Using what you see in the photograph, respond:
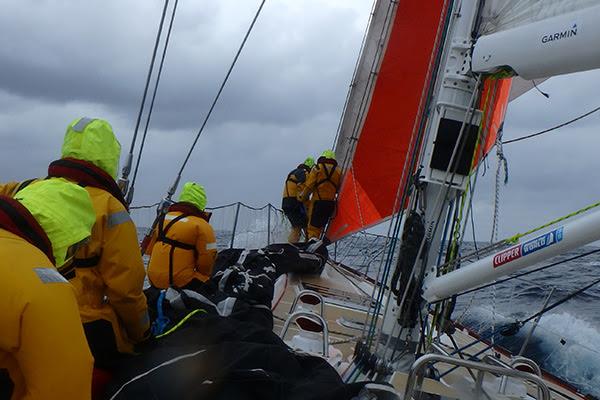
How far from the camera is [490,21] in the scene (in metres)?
2.49

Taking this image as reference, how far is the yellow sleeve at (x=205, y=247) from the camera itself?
3.77 m

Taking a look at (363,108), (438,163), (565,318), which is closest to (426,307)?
(438,163)

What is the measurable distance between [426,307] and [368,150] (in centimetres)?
317

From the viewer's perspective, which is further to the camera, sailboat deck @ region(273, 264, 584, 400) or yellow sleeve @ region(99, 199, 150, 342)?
sailboat deck @ region(273, 264, 584, 400)

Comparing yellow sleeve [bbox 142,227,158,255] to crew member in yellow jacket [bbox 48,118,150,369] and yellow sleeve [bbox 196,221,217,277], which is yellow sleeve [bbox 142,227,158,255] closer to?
yellow sleeve [bbox 196,221,217,277]

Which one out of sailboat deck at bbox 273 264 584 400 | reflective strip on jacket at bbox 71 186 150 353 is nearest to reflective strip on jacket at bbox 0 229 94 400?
reflective strip on jacket at bbox 71 186 150 353

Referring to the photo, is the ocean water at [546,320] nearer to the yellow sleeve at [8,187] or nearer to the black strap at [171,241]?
the black strap at [171,241]

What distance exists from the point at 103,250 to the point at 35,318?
2.80 ft

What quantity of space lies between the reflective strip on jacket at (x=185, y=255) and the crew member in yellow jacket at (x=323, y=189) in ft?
9.42

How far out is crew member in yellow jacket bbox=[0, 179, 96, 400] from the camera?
1.12 metres

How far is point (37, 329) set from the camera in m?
1.13

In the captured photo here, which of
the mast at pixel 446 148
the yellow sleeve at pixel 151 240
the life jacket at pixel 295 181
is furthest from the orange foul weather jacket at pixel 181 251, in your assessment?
the life jacket at pixel 295 181

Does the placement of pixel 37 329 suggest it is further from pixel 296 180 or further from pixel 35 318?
pixel 296 180

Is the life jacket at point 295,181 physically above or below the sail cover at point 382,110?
below
